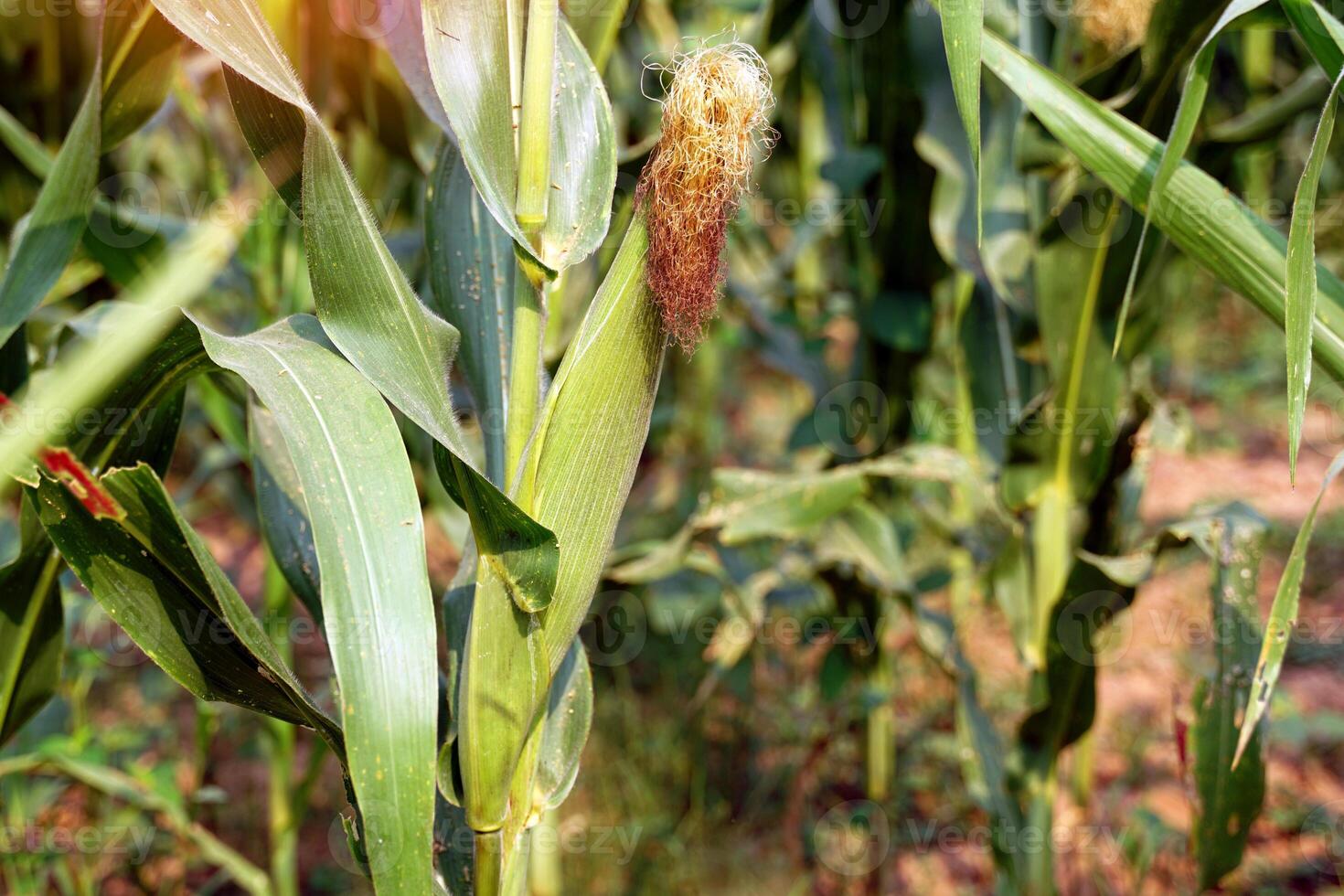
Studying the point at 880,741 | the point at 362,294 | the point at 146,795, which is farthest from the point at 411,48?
the point at 880,741

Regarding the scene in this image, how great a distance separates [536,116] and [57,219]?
49 cm

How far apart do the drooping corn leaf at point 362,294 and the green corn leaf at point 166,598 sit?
0.17 meters

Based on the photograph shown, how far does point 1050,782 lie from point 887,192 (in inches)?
36.7

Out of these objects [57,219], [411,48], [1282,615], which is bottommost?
[1282,615]

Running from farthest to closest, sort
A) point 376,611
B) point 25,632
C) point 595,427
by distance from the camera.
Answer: point 25,632 < point 595,427 < point 376,611

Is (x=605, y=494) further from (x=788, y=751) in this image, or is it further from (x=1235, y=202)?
(x=788, y=751)

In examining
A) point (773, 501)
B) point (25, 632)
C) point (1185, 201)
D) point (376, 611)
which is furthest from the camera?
point (773, 501)

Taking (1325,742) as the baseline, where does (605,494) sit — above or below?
above

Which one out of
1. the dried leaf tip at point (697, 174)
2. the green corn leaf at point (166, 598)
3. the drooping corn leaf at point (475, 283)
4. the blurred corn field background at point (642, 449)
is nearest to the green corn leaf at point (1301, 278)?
the blurred corn field background at point (642, 449)

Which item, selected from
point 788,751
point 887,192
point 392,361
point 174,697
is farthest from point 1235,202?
point 174,697

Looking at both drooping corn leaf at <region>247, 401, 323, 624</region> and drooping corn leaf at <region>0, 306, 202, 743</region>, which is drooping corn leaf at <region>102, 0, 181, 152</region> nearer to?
drooping corn leaf at <region>0, 306, 202, 743</region>

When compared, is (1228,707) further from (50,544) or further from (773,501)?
(50,544)

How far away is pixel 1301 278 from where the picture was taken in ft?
2.16

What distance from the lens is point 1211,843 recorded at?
42.6 inches
